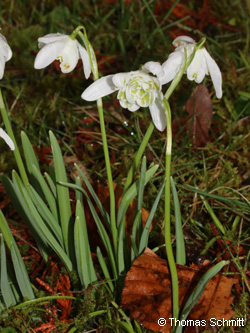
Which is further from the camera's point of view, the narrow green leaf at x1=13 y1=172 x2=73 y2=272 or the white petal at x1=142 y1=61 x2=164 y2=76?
the narrow green leaf at x1=13 y1=172 x2=73 y2=272

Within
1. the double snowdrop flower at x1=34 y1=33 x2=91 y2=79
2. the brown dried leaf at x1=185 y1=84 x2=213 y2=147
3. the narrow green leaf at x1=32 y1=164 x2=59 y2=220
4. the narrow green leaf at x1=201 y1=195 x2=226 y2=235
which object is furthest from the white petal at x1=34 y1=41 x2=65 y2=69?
the brown dried leaf at x1=185 y1=84 x2=213 y2=147

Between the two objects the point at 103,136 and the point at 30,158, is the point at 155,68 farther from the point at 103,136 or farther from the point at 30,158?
the point at 30,158

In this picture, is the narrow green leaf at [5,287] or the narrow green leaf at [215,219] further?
the narrow green leaf at [215,219]

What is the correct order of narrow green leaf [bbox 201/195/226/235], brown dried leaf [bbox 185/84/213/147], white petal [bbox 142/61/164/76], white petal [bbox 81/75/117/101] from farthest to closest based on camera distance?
brown dried leaf [bbox 185/84/213/147] → narrow green leaf [bbox 201/195/226/235] → white petal [bbox 81/75/117/101] → white petal [bbox 142/61/164/76]

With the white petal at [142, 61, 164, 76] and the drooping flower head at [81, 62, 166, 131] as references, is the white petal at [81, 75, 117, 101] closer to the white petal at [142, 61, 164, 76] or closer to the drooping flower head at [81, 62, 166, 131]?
the drooping flower head at [81, 62, 166, 131]

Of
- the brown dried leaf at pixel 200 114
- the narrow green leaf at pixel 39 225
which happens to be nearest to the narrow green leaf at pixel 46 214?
the narrow green leaf at pixel 39 225

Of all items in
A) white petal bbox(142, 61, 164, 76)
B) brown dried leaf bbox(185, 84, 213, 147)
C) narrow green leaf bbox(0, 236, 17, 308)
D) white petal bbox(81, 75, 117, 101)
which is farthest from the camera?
brown dried leaf bbox(185, 84, 213, 147)

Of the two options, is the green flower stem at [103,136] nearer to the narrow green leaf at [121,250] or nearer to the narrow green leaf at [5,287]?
the narrow green leaf at [121,250]

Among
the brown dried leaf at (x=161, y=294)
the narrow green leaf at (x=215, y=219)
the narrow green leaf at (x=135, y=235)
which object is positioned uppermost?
the narrow green leaf at (x=135, y=235)
